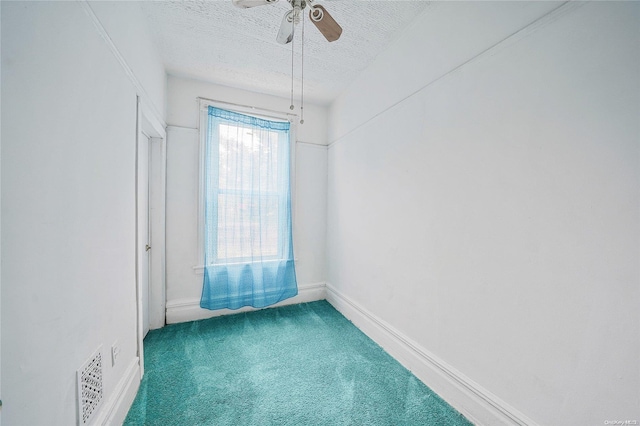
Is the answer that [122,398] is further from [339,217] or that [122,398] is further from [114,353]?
[339,217]

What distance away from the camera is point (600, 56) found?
98cm

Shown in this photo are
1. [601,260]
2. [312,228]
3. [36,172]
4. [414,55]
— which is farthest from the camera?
[312,228]

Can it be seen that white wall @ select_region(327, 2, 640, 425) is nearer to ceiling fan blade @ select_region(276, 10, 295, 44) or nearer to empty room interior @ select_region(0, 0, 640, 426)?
empty room interior @ select_region(0, 0, 640, 426)

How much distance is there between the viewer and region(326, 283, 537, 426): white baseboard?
130 cm

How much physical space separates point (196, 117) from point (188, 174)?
652 mm

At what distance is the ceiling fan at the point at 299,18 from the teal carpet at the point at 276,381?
7.61ft

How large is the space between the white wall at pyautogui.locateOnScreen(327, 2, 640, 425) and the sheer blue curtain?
4.62 ft

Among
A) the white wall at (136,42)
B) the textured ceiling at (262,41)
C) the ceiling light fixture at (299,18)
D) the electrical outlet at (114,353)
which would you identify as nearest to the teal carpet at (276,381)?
the electrical outlet at (114,353)

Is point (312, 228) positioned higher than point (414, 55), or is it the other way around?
point (414, 55)

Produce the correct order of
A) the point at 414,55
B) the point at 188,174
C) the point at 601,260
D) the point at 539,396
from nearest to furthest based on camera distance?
the point at 601,260 < the point at 539,396 < the point at 414,55 < the point at 188,174

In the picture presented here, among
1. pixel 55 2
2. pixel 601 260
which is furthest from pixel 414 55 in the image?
pixel 55 2

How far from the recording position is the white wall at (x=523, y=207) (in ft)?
3.08

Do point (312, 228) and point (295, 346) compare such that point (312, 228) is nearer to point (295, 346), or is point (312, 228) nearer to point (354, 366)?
point (295, 346)

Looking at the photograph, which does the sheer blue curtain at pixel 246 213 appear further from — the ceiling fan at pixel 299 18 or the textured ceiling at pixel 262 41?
the ceiling fan at pixel 299 18
